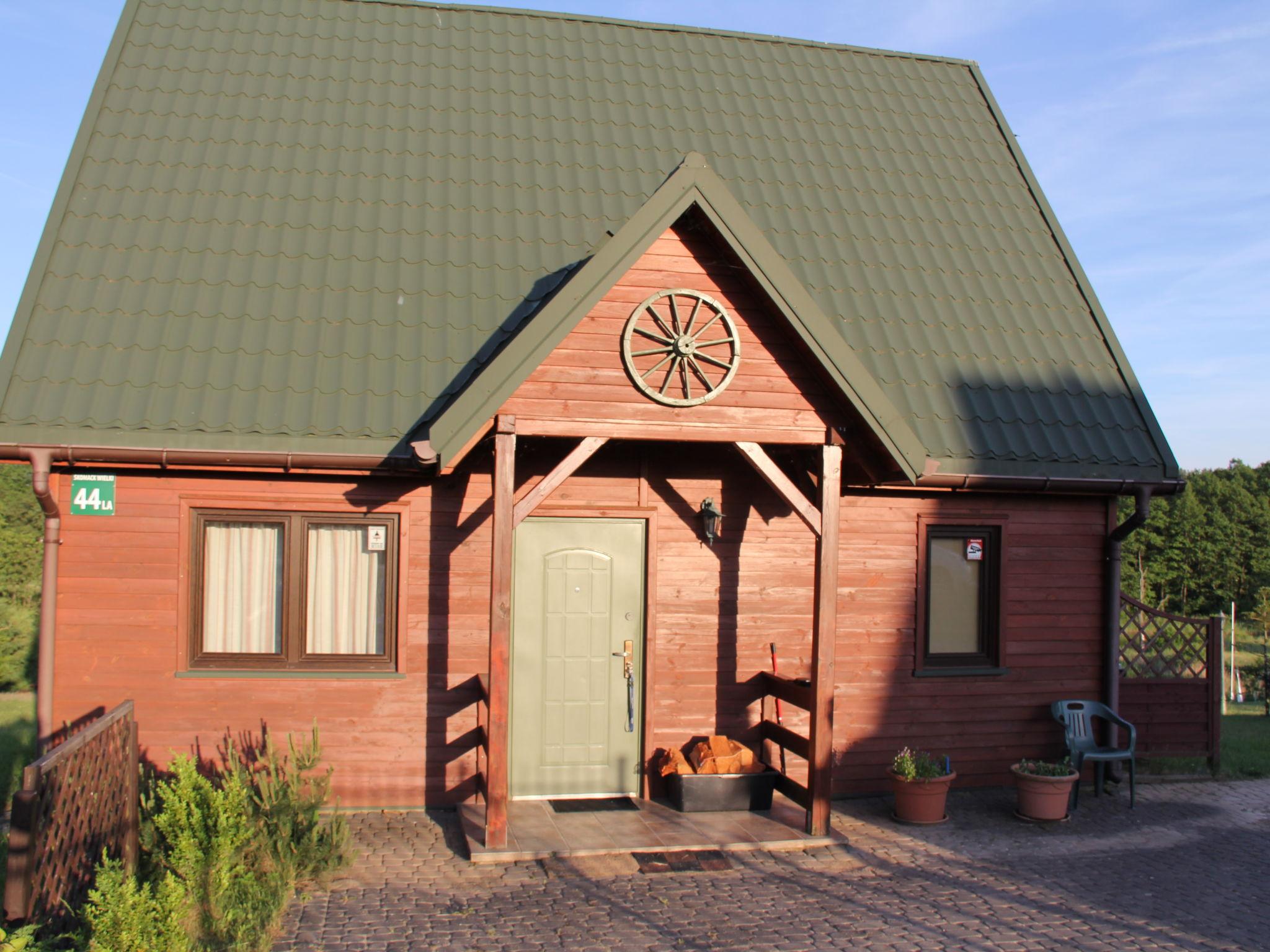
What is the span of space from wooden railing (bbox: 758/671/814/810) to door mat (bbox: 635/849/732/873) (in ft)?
2.79

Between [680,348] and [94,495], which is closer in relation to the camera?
[680,348]

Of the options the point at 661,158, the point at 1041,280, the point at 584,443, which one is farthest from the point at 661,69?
the point at 584,443

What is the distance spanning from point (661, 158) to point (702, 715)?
5.43m

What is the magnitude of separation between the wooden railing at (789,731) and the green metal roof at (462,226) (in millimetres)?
2011

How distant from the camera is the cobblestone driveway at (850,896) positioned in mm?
6250

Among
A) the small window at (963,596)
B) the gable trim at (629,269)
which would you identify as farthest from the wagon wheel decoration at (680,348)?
the small window at (963,596)

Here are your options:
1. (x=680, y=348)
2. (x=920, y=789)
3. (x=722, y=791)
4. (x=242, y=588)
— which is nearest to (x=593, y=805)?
(x=722, y=791)

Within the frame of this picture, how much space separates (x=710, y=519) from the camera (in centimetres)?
893

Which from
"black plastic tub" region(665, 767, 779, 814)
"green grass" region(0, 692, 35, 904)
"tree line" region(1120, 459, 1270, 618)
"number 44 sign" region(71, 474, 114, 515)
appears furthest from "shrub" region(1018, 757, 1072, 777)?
"tree line" region(1120, 459, 1270, 618)

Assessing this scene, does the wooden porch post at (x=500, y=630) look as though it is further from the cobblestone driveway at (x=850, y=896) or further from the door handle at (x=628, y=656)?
the door handle at (x=628, y=656)

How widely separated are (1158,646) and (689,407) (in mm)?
5828

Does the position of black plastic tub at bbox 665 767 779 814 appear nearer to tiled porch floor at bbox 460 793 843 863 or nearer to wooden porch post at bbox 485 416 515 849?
tiled porch floor at bbox 460 793 843 863

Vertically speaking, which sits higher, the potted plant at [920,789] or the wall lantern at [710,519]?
the wall lantern at [710,519]

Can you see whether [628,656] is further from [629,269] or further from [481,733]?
[629,269]
